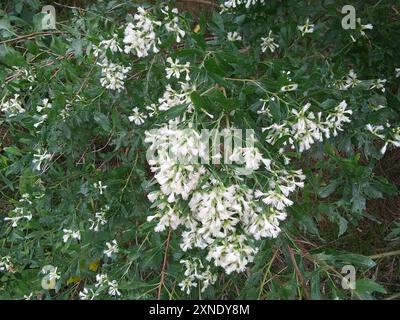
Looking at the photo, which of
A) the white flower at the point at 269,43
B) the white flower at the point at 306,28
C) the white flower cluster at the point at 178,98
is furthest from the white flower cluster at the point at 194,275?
the white flower at the point at 306,28

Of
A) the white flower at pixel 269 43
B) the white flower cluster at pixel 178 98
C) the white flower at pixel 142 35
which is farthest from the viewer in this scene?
the white flower at pixel 269 43

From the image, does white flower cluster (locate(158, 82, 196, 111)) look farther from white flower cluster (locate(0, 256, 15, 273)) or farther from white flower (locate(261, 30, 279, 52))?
white flower cluster (locate(0, 256, 15, 273))

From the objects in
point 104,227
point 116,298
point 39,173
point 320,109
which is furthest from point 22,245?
point 320,109

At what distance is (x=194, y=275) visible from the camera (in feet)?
6.71

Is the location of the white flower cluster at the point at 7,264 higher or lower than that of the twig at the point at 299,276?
lower

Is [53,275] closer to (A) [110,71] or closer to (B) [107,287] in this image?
(B) [107,287]

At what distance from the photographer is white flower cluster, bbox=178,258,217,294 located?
6.63 feet

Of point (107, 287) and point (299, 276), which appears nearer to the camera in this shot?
point (299, 276)

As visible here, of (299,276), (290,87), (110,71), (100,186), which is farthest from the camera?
(100,186)

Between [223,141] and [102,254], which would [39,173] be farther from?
[223,141]

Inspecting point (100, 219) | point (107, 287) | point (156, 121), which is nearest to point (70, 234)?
point (100, 219)

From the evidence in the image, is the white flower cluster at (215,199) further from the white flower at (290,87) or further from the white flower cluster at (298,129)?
the white flower at (290,87)

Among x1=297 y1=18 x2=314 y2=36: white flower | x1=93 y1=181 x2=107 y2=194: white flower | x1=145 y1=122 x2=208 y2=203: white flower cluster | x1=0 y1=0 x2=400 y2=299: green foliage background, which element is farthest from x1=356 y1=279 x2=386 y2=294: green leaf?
x1=93 y1=181 x2=107 y2=194: white flower

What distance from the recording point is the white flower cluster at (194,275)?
79.6 inches
